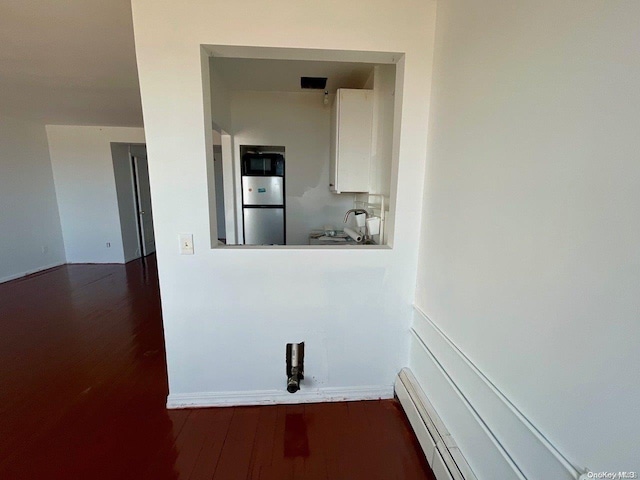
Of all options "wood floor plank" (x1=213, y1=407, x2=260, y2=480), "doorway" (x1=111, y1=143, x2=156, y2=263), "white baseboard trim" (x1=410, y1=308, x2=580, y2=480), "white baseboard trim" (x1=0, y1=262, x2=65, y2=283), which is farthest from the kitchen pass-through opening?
"white baseboard trim" (x1=0, y1=262, x2=65, y2=283)

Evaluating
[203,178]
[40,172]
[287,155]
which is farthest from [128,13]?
[40,172]

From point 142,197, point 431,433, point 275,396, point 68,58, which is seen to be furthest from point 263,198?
point 142,197

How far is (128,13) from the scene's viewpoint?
1.71 m

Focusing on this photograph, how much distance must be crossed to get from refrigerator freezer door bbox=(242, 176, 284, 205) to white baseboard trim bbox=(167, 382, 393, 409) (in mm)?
2475

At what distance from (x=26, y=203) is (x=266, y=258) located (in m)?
5.11

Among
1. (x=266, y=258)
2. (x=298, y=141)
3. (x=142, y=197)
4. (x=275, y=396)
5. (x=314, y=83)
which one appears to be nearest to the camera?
(x=266, y=258)

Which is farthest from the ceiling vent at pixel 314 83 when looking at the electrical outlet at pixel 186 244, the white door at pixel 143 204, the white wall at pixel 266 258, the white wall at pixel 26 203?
the white wall at pixel 26 203

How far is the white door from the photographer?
555 cm

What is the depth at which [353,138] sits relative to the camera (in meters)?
2.54

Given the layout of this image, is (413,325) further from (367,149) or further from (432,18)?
(432,18)

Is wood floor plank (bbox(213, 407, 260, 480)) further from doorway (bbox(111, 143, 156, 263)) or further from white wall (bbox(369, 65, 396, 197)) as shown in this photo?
doorway (bbox(111, 143, 156, 263))

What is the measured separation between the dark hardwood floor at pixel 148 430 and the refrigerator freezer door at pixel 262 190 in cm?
199

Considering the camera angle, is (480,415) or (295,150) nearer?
(480,415)

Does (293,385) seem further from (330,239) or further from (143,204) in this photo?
(143,204)
